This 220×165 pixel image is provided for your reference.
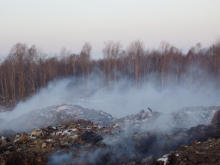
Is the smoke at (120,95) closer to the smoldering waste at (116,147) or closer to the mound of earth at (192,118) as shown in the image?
the mound of earth at (192,118)

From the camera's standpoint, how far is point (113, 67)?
32156mm

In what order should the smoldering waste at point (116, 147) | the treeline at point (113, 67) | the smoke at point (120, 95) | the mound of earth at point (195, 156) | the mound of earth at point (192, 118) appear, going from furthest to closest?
1. the treeline at point (113, 67)
2. the smoke at point (120, 95)
3. the mound of earth at point (192, 118)
4. the smoldering waste at point (116, 147)
5. the mound of earth at point (195, 156)

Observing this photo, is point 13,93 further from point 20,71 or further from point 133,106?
point 133,106

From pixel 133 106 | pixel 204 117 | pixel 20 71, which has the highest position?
pixel 20 71

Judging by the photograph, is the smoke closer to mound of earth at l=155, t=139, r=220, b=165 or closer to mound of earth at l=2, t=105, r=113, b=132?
mound of earth at l=2, t=105, r=113, b=132

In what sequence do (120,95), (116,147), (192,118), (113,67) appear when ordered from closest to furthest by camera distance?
1. (116,147)
2. (192,118)
3. (120,95)
4. (113,67)

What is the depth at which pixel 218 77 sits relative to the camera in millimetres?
26094

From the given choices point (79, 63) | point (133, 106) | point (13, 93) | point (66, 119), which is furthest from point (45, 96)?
point (66, 119)

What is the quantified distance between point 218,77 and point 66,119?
70.7ft

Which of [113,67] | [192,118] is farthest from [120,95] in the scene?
[192,118]

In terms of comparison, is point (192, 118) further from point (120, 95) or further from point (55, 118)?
point (120, 95)

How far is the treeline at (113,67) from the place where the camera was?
26.3 metres

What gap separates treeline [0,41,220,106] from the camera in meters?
26.3

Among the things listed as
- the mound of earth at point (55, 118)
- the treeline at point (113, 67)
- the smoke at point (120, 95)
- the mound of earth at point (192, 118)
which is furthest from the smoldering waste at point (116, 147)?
the treeline at point (113, 67)
